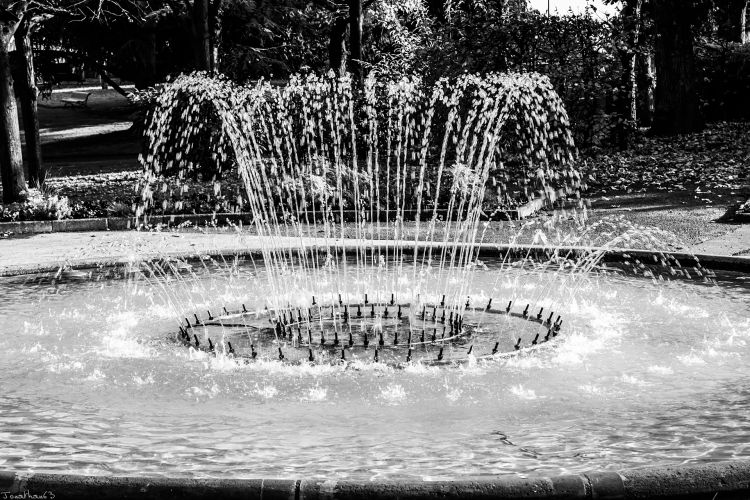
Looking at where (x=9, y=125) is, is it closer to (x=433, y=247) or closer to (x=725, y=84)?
(x=433, y=247)

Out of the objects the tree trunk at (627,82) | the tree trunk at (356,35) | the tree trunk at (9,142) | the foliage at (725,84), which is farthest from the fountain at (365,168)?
the foliage at (725,84)

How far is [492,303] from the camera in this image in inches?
384

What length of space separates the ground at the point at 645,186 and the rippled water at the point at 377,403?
16.0ft

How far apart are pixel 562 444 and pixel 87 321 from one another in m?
5.34

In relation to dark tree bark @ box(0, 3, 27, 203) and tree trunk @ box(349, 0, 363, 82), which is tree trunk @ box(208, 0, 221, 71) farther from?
dark tree bark @ box(0, 3, 27, 203)

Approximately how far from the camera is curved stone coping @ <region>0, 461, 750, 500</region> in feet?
14.2

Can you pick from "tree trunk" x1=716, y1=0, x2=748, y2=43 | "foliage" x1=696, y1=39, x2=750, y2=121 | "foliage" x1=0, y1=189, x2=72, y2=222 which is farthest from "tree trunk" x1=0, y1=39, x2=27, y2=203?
"tree trunk" x1=716, y1=0, x2=748, y2=43

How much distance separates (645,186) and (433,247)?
8494mm

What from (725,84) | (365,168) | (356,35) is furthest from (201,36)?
(725,84)

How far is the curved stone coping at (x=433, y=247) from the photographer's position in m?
11.0

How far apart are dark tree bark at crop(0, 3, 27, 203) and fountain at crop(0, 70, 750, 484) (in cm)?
480

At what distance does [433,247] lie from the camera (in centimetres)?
1261

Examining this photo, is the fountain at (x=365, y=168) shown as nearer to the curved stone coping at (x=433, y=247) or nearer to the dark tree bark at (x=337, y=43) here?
the curved stone coping at (x=433, y=247)

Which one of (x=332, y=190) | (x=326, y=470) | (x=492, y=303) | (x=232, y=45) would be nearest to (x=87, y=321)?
(x=492, y=303)
